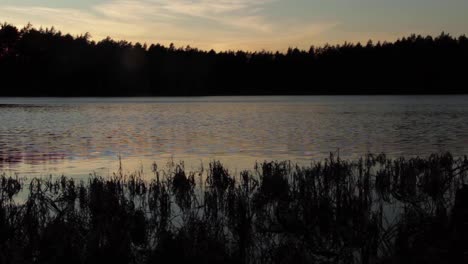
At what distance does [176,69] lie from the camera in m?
198

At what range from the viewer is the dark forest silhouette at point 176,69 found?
515ft

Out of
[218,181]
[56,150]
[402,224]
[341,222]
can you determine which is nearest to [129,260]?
[341,222]

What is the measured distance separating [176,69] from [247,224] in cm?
19121

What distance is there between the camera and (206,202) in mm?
12438

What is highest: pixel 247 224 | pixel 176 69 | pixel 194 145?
pixel 176 69

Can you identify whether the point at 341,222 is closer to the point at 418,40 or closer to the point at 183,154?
the point at 183,154

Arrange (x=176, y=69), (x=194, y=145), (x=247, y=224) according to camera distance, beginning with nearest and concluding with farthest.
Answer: (x=247, y=224), (x=194, y=145), (x=176, y=69)

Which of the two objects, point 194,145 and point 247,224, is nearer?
point 247,224

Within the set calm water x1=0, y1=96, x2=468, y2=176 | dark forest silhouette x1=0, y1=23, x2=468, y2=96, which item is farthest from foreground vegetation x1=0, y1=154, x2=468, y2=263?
dark forest silhouette x1=0, y1=23, x2=468, y2=96

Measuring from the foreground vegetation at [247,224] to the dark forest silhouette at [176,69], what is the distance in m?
150

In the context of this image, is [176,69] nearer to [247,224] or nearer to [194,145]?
[194,145]

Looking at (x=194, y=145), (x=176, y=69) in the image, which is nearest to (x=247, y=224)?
(x=194, y=145)

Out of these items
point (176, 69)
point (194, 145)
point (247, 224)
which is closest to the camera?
point (247, 224)

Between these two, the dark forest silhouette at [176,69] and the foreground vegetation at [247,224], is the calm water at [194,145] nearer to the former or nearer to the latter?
the foreground vegetation at [247,224]
